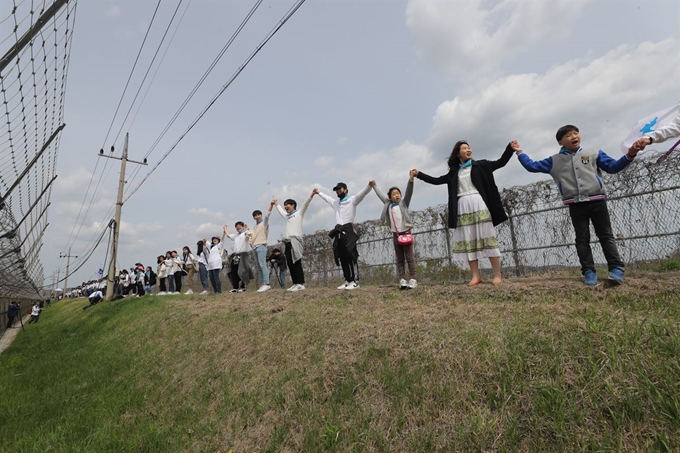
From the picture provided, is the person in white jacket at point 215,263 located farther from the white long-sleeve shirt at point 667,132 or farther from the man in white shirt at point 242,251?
the white long-sleeve shirt at point 667,132

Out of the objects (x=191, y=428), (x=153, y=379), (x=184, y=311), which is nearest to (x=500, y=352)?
(x=191, y=428)

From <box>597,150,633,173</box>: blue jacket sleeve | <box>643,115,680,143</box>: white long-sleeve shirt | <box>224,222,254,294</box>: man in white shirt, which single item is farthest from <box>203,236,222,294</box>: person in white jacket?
<box>643,115,680,143</box>: white long-sleeve shirt

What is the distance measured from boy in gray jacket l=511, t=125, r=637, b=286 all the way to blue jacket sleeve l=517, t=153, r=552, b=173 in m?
0.01

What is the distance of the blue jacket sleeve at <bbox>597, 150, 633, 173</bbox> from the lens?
3.79 m

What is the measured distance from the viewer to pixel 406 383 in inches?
102

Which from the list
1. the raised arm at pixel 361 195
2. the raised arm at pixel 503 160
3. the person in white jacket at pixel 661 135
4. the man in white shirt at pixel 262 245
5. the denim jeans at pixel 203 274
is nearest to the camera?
the person in white jacket at pixel 661 135

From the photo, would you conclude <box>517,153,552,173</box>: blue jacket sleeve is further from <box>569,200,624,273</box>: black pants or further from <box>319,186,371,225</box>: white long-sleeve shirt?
<box>319,186,371,225</box>: white long-sleeve shirt

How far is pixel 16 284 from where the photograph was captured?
1656 cm

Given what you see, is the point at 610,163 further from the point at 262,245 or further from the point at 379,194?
the point at 262,245

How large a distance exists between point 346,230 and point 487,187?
267 centimetres

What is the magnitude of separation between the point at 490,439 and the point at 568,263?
5.67 metres

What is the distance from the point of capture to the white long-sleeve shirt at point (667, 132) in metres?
3.46

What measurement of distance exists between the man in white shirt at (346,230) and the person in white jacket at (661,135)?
3862mm

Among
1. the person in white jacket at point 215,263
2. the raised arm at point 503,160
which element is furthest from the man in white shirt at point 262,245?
the raised arm at point 503,160
